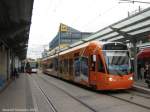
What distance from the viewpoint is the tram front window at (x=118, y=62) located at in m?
20.6

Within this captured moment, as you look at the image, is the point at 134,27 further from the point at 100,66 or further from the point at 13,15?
the point at 13,15

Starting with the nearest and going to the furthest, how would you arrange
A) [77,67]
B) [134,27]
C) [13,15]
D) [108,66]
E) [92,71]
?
[108,66]
[92,71]
[134,27]
[13,15]
[77,67]

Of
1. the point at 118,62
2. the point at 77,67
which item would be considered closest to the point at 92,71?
the point at 118,62

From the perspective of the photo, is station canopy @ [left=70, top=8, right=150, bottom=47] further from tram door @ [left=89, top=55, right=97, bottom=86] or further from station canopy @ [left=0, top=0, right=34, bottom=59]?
station canopy @ [left=0, top=0, right=34, bottom=59]

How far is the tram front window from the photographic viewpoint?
20.6 metres

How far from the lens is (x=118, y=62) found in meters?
20.9

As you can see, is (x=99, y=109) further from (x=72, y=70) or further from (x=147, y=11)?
(x=72, y=70)

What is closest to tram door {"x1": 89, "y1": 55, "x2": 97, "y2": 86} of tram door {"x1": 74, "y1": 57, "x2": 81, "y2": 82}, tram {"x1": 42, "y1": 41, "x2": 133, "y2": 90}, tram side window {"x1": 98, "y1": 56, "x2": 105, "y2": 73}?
tram {"x1": 42, "y1": 41, "x2": 133, "y2": 90}

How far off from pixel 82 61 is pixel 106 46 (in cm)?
408

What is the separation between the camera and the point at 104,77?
2052cm

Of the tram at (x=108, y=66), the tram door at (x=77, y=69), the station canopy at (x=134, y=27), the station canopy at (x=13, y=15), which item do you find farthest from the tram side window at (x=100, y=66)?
the tram door at (x=77, y=69)

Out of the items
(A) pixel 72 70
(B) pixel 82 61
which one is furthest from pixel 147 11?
(A) pixel 72 70

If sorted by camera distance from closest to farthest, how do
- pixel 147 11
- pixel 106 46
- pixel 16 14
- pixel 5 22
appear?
1. pixel 147 11
2. pixel 106 46
3. pixel 16 14
4. pixel 5 22

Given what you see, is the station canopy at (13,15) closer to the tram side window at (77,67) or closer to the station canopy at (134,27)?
the tram side window at (77,67)
